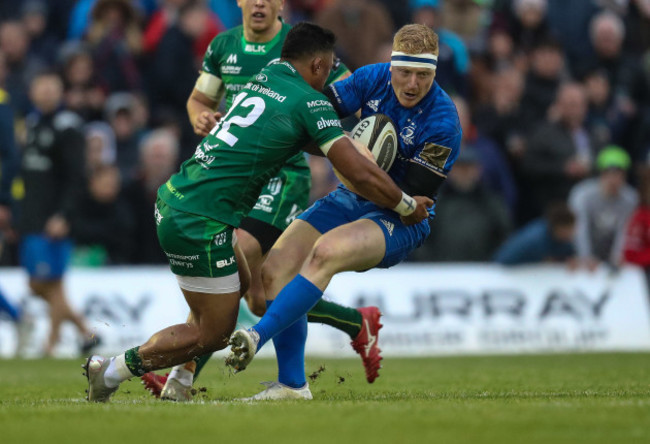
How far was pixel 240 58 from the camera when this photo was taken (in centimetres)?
983

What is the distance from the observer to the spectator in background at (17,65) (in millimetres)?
17656

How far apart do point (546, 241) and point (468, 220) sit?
116 cm

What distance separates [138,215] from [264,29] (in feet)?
25.1

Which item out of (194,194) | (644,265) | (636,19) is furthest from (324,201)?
(636,19)

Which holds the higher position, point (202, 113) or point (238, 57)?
point (238, 57)

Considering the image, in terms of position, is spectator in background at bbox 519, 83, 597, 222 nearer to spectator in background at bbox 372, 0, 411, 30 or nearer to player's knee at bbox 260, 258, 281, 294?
spectator in background at bbox 372, 0, 411, 30

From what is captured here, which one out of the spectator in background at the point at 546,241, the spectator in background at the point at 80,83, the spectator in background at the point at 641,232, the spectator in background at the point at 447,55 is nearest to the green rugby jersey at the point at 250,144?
the spectator in background at the point at 546,241

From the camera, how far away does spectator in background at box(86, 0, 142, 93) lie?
17703mm

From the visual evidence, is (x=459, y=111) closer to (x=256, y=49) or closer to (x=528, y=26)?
(x=528, y=26)

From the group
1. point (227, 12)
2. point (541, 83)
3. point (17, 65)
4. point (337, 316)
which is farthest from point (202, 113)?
point (541, 83)

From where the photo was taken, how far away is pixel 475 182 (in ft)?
55.7

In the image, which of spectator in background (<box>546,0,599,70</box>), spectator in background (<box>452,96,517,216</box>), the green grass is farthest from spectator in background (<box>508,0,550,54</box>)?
the green grass

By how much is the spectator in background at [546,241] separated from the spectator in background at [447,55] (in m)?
2.33

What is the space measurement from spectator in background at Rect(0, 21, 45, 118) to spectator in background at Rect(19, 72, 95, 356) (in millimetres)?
1465
